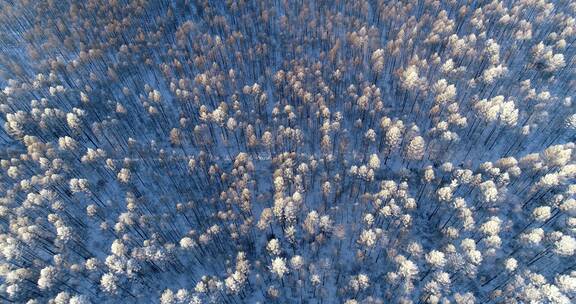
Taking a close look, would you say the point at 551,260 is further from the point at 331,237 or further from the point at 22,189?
the point at 22,189

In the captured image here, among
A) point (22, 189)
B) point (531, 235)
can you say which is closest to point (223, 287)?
point (22, 189)

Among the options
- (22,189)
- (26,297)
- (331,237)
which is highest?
(22,189)

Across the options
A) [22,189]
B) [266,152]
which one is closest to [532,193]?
[266,152]

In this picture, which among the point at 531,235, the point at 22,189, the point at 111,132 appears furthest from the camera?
the point at 111,132

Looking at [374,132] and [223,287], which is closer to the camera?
[223,287]

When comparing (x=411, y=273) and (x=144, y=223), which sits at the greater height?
(x=144, y=223)

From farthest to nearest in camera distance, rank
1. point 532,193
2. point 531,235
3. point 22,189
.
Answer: point 532,193 < point 22,189 < point 531,235

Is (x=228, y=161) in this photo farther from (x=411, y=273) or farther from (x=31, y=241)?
(x=411, y=273)
